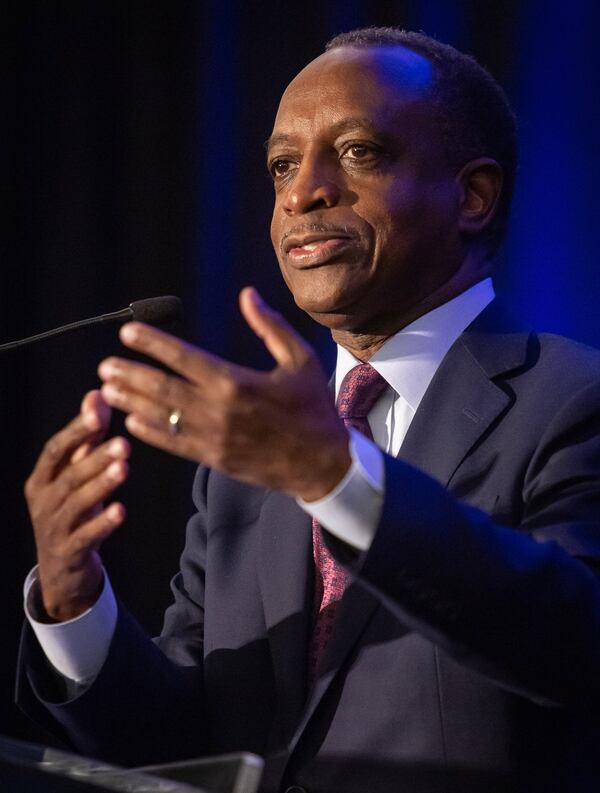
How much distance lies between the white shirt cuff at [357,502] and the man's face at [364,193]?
0.60 m

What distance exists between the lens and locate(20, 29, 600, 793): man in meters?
1.21

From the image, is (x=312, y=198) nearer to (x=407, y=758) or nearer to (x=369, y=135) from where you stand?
(x=369, y=135)

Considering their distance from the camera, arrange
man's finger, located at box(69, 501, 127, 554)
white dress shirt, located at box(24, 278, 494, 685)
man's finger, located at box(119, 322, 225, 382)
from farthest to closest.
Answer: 1. man's finger, located at box(69, 501, 127, 554)
2. white dress shirt, located at box(24, 278, 494, 685)
3. man's finger, located at box(119, 322, 225, 382)

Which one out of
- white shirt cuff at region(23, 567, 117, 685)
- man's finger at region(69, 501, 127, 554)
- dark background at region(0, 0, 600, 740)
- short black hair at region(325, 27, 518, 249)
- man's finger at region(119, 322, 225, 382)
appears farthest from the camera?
dark background at region(0, 0, 600, 740)

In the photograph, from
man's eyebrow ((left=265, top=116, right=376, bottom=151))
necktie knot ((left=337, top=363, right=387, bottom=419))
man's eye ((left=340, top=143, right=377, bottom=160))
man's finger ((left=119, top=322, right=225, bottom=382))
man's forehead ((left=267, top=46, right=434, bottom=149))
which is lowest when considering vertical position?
necktie knot ((left=337, top=363, right=387, bottom=419))

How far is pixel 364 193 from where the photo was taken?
183 centimetres

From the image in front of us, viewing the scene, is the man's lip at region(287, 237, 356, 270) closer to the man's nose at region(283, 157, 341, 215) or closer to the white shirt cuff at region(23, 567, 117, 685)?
the man's nose at region(283, 157, 341, 215)

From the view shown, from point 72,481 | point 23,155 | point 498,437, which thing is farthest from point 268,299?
point 72,481

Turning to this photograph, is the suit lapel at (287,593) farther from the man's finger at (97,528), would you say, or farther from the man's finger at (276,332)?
the man's finger at (276,332)

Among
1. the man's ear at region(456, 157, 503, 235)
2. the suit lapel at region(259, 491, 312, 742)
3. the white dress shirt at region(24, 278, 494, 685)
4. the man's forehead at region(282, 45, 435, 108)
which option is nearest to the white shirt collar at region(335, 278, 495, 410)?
the white dress shirt at region(24, 278, 494, 685)

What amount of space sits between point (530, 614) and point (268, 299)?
1518mm

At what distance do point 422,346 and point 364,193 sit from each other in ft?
0.85

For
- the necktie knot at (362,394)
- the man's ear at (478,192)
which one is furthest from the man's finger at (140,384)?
the man's ear at (478,192)

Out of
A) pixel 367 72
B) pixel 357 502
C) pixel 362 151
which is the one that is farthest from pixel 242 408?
pixel 367 72
